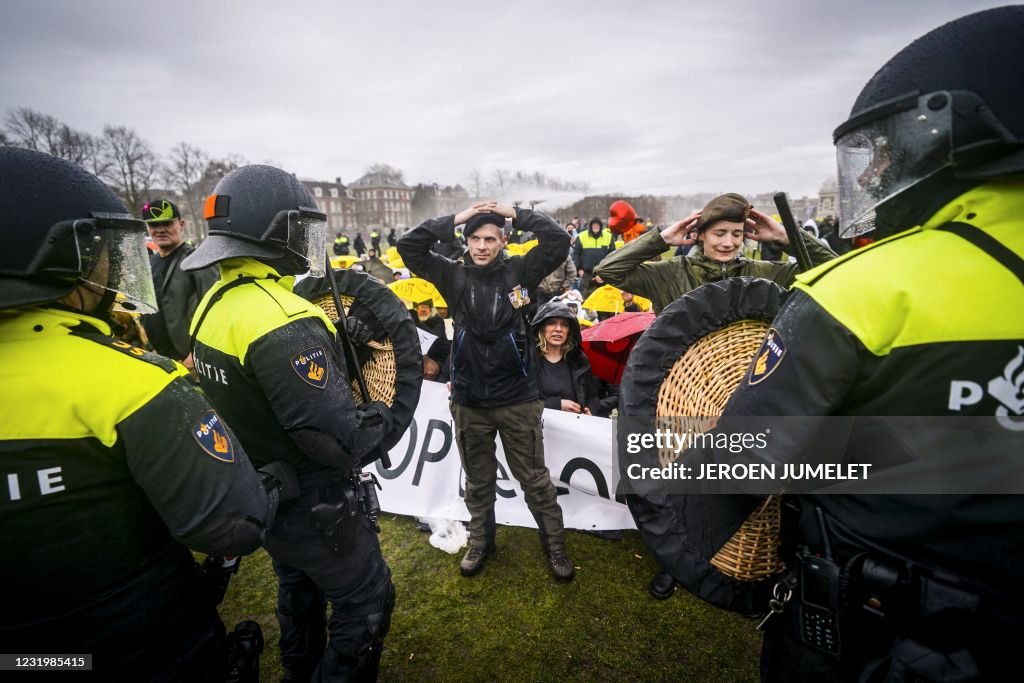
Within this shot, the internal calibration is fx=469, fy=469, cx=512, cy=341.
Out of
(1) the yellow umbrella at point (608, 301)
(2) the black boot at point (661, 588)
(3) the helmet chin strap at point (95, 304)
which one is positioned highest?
(3) the helmet chin strap at point (95, 304)

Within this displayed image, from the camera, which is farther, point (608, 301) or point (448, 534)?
point (608, 301)

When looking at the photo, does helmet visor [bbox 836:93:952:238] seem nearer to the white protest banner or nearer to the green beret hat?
the green beret hat

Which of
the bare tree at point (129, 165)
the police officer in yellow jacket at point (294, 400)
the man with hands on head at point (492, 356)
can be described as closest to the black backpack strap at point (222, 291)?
the police officer in yellow jacket at point (294, 400)

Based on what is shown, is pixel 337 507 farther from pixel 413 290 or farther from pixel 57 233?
pixel 413 290

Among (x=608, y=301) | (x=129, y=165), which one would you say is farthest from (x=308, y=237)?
(x=129, y=165)

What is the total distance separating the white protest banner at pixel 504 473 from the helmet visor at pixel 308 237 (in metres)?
2.39

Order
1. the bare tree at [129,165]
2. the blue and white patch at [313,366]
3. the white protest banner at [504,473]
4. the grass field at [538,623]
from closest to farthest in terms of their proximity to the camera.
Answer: the blue and white patch at [313,366] < the grass field at [538,623] < the white protest banner at [504,473] < the bare tree at [129,165]

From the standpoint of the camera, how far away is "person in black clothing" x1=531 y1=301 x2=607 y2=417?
434cm

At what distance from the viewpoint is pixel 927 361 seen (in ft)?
3.44

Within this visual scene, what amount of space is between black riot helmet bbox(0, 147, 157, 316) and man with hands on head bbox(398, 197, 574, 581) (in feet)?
7.37

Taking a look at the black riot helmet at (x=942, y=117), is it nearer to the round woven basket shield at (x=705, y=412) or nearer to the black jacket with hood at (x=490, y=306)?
the round woven basket shield at (x=705, y=412)

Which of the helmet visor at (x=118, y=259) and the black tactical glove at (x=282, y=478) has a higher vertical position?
the helmet visor at (x=118, y=259)

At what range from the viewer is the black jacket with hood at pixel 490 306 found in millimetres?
3727

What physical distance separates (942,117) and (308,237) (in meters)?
2.47
